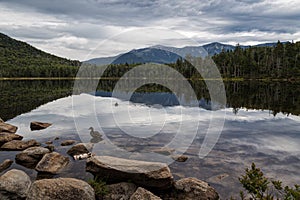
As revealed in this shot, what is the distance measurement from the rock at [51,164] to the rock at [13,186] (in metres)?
2.98

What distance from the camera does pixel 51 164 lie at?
16672 millimetres

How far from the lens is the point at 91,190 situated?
12.1 m

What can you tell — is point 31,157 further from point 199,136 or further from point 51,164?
point 199,136

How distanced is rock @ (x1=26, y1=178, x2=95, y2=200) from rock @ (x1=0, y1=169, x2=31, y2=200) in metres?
1.77

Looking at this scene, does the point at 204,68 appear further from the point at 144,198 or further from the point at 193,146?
the point at 144,198

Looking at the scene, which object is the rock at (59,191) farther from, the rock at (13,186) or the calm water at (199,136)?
the calm water at (199,136)

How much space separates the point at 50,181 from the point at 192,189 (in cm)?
690

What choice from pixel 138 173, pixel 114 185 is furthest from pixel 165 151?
pixel 114 185

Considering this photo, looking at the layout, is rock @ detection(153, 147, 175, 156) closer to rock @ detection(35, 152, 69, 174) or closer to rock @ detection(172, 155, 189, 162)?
rock @ detection(172, 155, 189, 162)

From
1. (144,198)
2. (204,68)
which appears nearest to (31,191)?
(144,198)

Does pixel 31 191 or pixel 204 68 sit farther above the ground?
pixel 204 68

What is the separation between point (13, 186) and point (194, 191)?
895 cm

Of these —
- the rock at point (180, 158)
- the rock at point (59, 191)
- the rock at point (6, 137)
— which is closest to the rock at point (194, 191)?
the rock at point (59, 191)

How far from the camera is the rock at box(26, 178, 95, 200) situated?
35.9 ft
